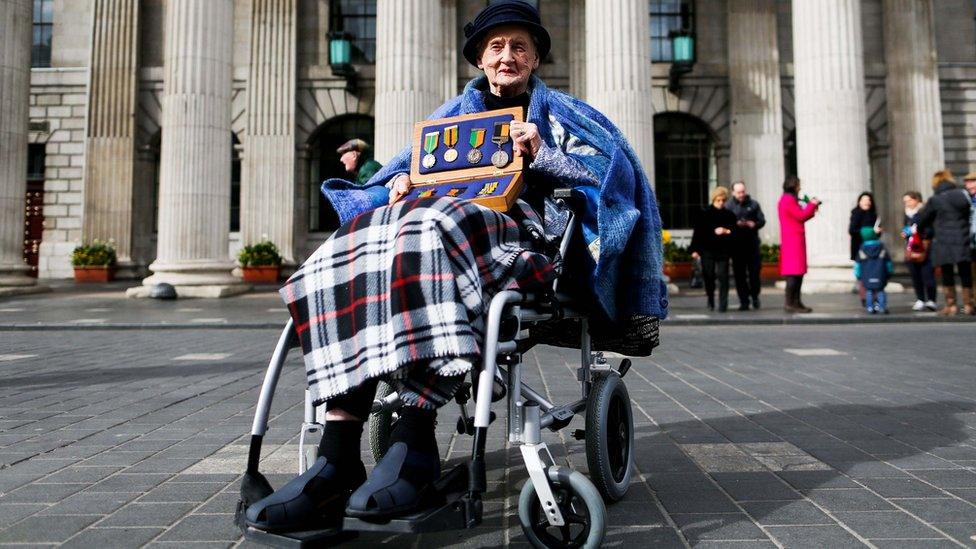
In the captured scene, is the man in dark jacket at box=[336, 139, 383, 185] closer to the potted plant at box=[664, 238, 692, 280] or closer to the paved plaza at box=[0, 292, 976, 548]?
the paved plaza at box=[0, 292, 976, 548]

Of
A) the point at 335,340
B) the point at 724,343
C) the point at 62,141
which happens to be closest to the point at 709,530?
the point at 335,340

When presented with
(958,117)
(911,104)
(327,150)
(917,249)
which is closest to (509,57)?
(917,249)

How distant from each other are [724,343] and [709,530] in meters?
6.35

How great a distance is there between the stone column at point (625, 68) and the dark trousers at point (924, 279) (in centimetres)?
515

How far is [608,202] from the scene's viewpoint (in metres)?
2.40

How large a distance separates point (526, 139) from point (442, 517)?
1.24 metres

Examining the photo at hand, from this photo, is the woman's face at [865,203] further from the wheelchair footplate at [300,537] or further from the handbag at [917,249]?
the wheelchair footplate at [300,537]

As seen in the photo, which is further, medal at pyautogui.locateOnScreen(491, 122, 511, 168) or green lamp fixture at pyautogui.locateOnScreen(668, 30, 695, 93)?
green lamp fixture at pyautogui.locateOnScreen(668, 30, 695, 93)

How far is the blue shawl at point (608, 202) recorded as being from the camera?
238 cm

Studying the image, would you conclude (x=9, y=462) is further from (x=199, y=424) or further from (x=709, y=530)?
(x=709, y=530)

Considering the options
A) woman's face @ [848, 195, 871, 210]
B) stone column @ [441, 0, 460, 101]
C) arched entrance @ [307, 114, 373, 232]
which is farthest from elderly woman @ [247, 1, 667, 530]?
arched entrance @ [307, 114, 373, 232]

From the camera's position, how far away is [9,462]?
315cm

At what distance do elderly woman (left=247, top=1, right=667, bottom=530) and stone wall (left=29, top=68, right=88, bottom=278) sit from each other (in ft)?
74.1

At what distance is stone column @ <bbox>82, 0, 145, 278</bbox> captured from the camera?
20.9 meters
